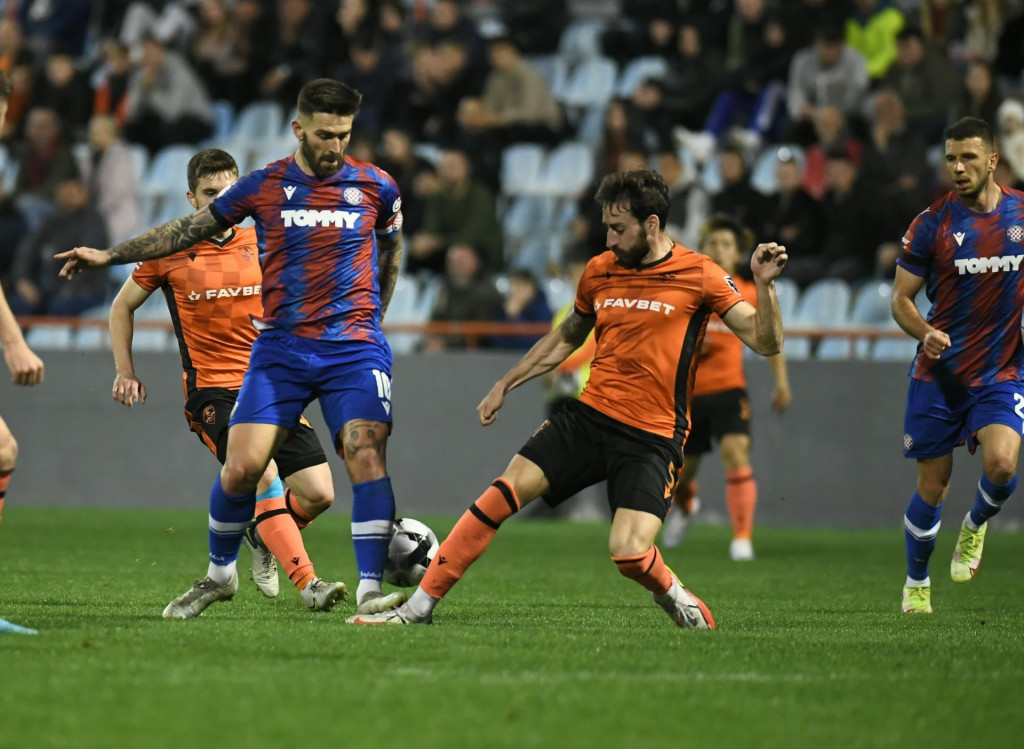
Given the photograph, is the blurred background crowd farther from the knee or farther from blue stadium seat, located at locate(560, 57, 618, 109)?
the knee

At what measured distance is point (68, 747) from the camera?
423 centimetres

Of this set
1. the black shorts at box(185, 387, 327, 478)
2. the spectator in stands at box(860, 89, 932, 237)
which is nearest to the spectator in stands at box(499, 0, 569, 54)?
the spectator in stands at box(860, 89, 932, 237)

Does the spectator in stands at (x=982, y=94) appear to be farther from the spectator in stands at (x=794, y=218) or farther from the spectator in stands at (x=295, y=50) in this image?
the spectator in stands at (x=295, y=50)

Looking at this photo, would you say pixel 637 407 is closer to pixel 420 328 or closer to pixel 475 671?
pixel 475 671

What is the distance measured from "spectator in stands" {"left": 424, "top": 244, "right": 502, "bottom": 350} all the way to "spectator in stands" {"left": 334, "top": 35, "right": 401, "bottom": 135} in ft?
10.7

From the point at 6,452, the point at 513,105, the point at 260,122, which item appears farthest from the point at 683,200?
the point at 6,452

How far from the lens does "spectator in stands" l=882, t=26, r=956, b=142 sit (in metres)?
16.2

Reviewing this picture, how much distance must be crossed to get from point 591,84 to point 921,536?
1179 cm

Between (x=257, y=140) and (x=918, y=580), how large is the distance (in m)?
13.1

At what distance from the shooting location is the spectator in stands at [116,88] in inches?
786

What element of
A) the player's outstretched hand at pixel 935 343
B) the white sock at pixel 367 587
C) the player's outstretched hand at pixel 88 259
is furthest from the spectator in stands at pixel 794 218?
the player's outstretched hand at pixel 88 259

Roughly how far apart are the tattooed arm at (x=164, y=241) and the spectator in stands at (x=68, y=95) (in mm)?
13830

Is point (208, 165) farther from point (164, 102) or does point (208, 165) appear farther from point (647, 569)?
point (164, 102)

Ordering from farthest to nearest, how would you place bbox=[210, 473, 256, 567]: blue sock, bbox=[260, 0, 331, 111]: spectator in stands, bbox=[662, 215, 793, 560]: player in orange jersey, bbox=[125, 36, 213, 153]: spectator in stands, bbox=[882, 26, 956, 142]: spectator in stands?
bbox=[260, 0, 331, 111]: spectator in stands → bbox=[125, 36, 213, 153]: spectator in stands → bbox=[882, 26, 956, 142]: spectator in stands → bbox=[662, 215, 793, 560]: player in orange jersey → bbox=[210, 473, 256, 567]: blue sock
